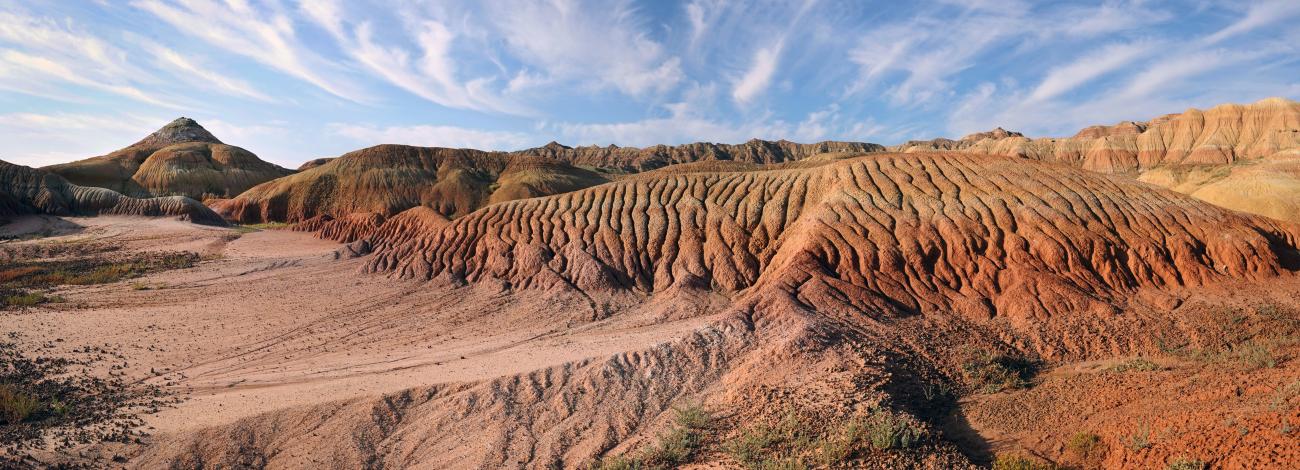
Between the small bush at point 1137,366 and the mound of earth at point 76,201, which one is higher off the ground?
the mound of earth at point 76,201

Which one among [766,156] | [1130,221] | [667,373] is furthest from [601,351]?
[766,156]

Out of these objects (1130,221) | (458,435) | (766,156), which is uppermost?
(766,156)

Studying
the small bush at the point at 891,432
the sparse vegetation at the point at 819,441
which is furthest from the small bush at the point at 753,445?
the small bush at the point at 891,432

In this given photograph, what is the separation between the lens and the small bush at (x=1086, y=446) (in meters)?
11.1

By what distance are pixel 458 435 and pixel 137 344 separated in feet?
43.0

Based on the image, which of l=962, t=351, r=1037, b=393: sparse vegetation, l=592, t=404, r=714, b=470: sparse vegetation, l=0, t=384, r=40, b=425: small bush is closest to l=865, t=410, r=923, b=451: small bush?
l=592, t=404, r=714, b=470: sparse vegetation

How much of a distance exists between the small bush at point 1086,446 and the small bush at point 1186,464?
1.50 meters

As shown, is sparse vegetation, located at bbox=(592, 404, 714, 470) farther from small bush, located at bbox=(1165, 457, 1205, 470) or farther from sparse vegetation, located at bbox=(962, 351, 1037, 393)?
small bush, located at bbox=(1165, 457, 1205, 470)

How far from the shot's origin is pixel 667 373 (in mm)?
15992

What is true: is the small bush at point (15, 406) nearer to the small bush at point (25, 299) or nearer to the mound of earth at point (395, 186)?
the small bush at point (25, 299)

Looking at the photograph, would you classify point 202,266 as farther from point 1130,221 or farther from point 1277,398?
point 1130,221

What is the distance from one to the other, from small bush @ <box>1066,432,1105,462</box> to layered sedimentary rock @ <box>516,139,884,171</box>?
119636 mm

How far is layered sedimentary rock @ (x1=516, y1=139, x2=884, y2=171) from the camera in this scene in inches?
5285

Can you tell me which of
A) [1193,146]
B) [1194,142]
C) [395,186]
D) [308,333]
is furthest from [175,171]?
[1194,142]
